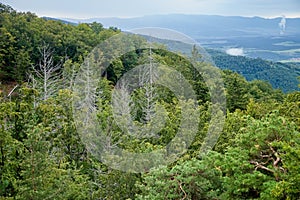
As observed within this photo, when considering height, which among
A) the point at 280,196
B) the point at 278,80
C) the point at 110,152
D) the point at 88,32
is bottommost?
the point at 278,80

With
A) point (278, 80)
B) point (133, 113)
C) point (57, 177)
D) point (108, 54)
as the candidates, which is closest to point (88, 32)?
point (108, 54)

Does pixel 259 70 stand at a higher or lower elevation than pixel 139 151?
lower

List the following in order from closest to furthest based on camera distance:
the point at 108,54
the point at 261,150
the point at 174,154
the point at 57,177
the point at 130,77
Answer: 1. the point at 261,150
2. the point at 57,177
3. the point at 174,154
4. the point at 130,77
5. the point at 108,54

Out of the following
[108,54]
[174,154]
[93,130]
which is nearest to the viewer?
[174,154]

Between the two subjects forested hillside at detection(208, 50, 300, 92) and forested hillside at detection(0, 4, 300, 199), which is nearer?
forested hillside at detection(0, 4, 300, 199)

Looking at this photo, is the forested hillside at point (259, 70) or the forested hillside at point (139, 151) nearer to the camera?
the forested hillside at point (139, 151)

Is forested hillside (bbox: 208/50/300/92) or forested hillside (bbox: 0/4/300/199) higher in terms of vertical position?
forested hillside (bbox: 0/4/300/199)

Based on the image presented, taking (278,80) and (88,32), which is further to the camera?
(278,80)

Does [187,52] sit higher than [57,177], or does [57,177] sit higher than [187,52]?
[187,52]

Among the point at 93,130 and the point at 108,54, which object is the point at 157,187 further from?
the point at 108,54

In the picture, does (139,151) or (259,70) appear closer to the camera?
(139,151)

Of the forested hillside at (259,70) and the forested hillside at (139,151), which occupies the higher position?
the forested hillside at (139,151)
